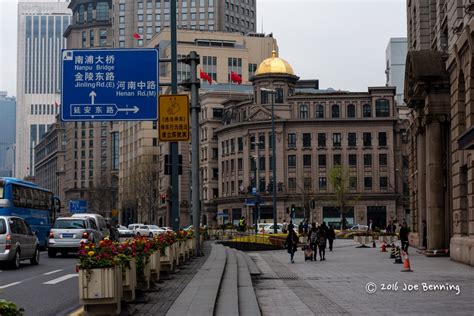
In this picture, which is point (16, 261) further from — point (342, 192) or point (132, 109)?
point (342, 192)

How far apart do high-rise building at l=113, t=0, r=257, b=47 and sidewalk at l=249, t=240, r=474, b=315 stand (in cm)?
13540

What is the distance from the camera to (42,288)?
19.4 m

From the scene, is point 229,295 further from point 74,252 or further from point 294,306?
point 74,252

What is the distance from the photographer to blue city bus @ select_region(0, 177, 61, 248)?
37719 millimetres

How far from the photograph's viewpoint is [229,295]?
1590 cm

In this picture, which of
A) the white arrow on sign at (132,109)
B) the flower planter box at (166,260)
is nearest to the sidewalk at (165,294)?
the flower planter box at (166,260)

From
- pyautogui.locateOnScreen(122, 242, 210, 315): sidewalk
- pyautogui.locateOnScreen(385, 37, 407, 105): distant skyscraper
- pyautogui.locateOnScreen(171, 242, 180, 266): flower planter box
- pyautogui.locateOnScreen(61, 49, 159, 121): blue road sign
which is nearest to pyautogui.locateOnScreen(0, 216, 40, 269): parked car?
pyautogui.locateOnScreen(61, 49, 159, 121): blue road sign

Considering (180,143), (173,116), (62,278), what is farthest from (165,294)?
(180,143)

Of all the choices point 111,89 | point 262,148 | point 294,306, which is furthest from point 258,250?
point 262,148

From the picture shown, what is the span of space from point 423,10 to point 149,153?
91693 millimetres

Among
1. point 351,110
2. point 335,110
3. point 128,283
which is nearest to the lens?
point 128,283

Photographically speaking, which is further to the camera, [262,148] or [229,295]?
[262,148]

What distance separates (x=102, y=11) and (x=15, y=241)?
173820 millimetres

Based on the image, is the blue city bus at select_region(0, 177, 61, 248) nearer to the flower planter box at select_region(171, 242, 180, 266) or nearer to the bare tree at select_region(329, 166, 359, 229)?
the flower planter box at select_region(171, 242, 180, 266)
